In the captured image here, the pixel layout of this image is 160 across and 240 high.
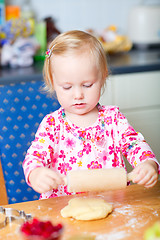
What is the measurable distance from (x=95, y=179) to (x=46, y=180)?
4.9 inches

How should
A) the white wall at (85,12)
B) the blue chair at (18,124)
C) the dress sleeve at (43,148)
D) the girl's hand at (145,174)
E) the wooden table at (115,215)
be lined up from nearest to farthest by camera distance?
the wooden table at (115,215)
the girl's hand at (145,174)
the dress sleeve at (43,148)
the blue chair at (18,124)
the white wall at (85,12)

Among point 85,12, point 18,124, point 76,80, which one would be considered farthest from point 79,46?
point 85,12

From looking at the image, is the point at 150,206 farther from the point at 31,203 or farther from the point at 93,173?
the point at 31,203

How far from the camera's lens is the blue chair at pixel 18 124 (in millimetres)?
1364

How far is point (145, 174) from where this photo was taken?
96 centimetres

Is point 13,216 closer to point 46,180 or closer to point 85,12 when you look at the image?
point 46,180

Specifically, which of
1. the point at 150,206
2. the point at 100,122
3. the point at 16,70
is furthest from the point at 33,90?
the point at 16,70

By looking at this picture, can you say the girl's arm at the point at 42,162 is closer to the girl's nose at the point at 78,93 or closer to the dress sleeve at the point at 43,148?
the dress sleeve at the point at 43,148

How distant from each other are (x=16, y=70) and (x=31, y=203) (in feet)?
4.45

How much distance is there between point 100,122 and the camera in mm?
1296

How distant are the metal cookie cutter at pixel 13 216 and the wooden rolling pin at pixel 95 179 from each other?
0.13 meters

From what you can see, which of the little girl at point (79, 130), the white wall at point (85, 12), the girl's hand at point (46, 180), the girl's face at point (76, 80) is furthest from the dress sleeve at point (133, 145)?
the white wall at point (85, 12)

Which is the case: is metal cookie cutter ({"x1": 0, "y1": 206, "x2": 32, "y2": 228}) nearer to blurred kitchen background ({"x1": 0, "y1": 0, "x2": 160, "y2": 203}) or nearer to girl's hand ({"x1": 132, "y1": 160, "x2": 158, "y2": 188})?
girl's hand ({"x1": 132, "y1": 160, "x2": 158, "y2": 188})

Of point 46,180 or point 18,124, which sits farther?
point 18,124
